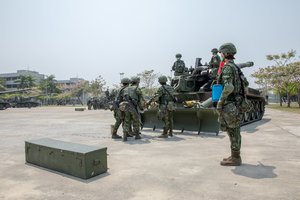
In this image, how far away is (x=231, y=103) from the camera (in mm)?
4910

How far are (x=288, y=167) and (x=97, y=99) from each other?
29.8 metres

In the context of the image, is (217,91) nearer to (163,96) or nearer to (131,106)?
(131,106)

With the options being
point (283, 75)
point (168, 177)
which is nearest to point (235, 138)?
point (168, 177)

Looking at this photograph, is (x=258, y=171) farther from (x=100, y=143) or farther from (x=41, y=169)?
(x=100, y=143)

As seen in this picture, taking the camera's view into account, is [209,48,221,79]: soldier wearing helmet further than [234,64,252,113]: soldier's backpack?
Yes

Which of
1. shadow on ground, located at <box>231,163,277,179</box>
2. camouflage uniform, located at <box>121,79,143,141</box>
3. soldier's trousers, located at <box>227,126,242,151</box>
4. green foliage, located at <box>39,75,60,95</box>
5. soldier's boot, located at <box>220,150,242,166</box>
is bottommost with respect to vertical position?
shadow on ground, located at <box>231,163,277,179</box>

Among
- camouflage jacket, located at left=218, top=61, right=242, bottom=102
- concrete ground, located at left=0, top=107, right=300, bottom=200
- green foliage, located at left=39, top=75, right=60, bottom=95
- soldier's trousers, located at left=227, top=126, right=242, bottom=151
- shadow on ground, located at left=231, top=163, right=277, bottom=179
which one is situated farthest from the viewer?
green foliage, located at left=39, top=75, right=60, bottom=95

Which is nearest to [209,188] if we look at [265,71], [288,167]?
[288,167]

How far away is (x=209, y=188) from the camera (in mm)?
3664

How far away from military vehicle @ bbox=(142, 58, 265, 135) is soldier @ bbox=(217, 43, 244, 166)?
12.4 feet

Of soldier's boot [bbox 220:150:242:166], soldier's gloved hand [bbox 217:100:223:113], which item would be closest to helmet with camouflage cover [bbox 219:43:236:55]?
soldier's gloved hand [bbox 217:100:223:113]

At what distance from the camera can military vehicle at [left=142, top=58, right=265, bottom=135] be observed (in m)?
9.14

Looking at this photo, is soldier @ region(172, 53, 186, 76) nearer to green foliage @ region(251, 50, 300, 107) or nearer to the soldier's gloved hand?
the soldier's gloved hand

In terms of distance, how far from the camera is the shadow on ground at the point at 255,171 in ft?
14.0
